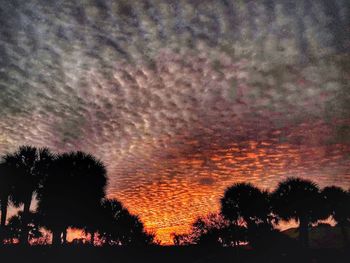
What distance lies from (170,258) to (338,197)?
2678cm

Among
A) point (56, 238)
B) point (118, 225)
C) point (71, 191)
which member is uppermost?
point (71, 191)

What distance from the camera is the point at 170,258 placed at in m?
38.4

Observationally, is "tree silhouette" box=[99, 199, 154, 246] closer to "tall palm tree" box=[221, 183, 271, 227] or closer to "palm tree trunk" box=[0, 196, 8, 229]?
"tall palm tree" box=[221, 183, 271, 227]

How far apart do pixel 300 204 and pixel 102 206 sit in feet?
86.7

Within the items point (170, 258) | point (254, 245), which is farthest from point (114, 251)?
point (254, 245)

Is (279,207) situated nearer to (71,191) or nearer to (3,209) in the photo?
(71,191)

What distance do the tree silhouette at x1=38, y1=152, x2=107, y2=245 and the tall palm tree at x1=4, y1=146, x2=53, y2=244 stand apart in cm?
79

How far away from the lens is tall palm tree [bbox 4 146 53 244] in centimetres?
2889

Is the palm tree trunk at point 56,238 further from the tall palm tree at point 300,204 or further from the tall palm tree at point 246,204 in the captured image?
the tall palm tree at point 300,204

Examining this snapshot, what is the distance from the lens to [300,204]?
42594 mm

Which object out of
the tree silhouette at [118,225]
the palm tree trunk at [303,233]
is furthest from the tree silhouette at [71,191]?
the palm tree trunk at [303,233]

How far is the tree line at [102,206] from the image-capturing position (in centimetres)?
2967

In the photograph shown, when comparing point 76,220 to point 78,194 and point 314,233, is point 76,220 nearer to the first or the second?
point 78,194

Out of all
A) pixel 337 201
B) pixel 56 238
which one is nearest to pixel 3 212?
pixel 56 238
